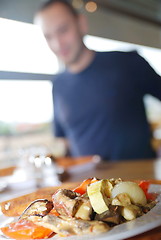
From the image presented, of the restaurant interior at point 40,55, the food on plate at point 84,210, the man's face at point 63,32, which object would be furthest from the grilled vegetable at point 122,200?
the man's face at point 63,32

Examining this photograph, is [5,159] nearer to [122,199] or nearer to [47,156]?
[47,156]

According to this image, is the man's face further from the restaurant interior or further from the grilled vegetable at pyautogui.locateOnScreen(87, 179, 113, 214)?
the grilled vegetable at pyautogui.locateOnScreen(87, 179, 113, 214)

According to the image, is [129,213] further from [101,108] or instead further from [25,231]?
[101,108]

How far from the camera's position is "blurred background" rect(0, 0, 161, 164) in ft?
5.55

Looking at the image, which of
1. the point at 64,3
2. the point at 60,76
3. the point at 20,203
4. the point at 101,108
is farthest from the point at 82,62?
the point at 20,203

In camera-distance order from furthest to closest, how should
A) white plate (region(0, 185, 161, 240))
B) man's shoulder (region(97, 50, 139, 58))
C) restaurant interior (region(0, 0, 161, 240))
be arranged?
1. restaurant interior (region(0, 0, 161, 240))
2. man's shoulder (region(97, 50, 139, 58))
3. white plate (region(0, 185, 161, 240))

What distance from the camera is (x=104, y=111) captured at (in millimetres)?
1493

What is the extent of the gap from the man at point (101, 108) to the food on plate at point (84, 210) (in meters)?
1.11

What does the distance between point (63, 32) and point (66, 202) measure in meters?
1.67

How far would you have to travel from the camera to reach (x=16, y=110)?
7.39ft

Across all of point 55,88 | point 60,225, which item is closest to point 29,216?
point 60,225

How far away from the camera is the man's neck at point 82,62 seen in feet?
5.08

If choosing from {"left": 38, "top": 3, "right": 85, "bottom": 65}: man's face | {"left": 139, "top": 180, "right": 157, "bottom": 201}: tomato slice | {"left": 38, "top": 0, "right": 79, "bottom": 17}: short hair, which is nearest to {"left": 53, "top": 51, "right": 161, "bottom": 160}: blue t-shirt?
{"left": 38, "top": 3, "right": 85, "bottom": 65}: man's face

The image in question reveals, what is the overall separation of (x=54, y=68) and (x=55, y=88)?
1.16 feet
